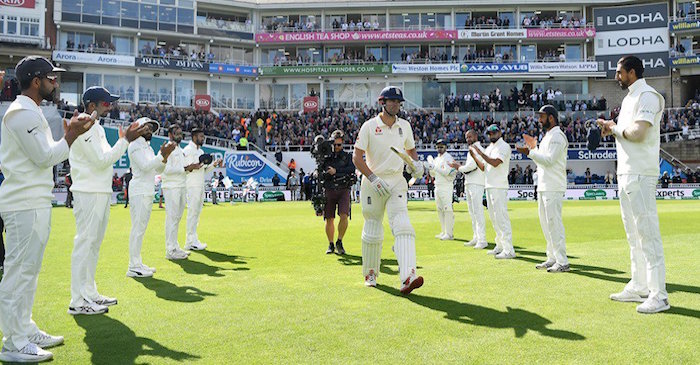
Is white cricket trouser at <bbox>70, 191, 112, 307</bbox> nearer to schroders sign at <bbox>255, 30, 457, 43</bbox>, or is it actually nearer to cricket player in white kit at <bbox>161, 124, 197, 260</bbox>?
cricket player in white kit at <bbox>161, 124, 197, 260</bbox>

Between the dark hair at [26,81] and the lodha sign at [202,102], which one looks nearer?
the dark hair at [26,81]

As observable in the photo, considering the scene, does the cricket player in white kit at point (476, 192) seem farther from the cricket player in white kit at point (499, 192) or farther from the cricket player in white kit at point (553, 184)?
the cricket player in white kit at point (553, 184)

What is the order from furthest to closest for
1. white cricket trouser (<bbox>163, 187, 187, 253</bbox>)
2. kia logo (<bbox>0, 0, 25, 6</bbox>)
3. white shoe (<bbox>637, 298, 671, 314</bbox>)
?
kia logo (<bbox>0, 0, 25, 6</bbox>)
white cricket trouser (<bbox>163, 187, 187, 253</bbox>)
white shoe (<bbox>637, 298, 671, 314</bbox>)

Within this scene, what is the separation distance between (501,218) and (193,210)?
669 centimetres

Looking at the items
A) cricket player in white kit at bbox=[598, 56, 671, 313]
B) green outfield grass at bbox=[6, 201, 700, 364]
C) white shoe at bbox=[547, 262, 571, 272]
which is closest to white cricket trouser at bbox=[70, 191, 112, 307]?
green outfield grass at bbox=[6, 201, 700, 364]

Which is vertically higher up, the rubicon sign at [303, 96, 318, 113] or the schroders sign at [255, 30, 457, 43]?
the schroders sign at [255, 30, 457, 43]

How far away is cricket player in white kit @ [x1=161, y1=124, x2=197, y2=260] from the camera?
10570 mm

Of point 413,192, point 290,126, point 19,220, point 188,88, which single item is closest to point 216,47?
point 188,88

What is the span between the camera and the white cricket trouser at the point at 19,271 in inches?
181

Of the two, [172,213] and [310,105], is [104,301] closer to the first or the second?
[172,213]

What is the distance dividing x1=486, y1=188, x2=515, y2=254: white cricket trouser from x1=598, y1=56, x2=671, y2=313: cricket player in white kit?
3.63 m

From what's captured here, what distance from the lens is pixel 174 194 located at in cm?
1084

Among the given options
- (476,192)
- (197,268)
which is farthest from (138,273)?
(476,192)

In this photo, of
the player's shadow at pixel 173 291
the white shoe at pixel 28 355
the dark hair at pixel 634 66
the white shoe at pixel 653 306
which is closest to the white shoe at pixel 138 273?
the player's shadow at pixel 173 291
